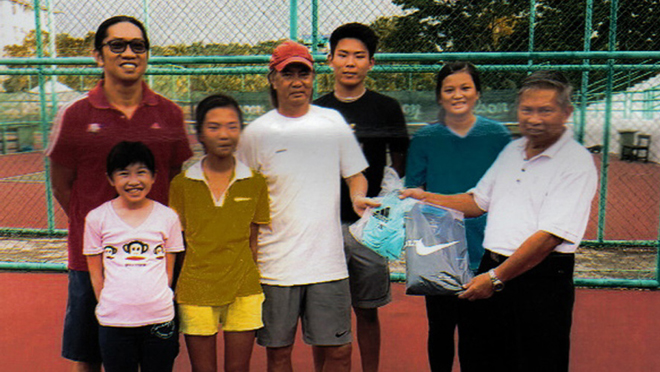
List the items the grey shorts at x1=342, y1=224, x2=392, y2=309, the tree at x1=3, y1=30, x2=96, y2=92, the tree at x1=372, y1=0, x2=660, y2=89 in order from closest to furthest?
the grey shorts at x1=342, y1=224, x2=392, y2=309, the tree at x1=3, y1=30, x2=96, y2=92, the tree at x1=372, y1=0, x2=660, y2=89

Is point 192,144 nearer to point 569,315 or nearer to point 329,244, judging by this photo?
point 329,244

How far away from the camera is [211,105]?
193 centimetres

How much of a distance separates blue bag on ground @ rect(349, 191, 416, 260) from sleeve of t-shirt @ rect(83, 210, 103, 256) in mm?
788

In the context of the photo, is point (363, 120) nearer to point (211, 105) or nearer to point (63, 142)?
point (211, 105)

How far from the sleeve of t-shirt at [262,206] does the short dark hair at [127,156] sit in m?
0.34

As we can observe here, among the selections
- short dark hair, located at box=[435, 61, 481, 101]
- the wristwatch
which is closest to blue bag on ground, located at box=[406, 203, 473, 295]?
the wristwatch

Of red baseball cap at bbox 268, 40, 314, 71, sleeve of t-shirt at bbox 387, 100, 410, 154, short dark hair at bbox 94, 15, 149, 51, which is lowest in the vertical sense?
sleeve of t-shirt at bbox 387, 100, 410, 154

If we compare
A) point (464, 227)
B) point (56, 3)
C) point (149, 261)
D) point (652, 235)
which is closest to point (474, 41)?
point (652, 235)

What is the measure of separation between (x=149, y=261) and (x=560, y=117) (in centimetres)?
128

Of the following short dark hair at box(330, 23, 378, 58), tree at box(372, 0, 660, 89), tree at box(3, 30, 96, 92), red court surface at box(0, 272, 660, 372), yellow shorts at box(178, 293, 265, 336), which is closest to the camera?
yellow shorts at box(178, 293, 265, 336)

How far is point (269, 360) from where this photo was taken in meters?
2.18

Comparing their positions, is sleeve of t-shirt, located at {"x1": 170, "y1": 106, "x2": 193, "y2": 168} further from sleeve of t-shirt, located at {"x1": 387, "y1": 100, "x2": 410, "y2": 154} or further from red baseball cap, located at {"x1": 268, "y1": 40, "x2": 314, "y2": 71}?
sleeve of t-shirt, located at {"x1": 387, "y1": 100, "x2": 410, "y2": 154}

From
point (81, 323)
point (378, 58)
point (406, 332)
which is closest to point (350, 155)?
point (81, 323)

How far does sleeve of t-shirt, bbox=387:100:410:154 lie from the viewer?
6.76 ft
